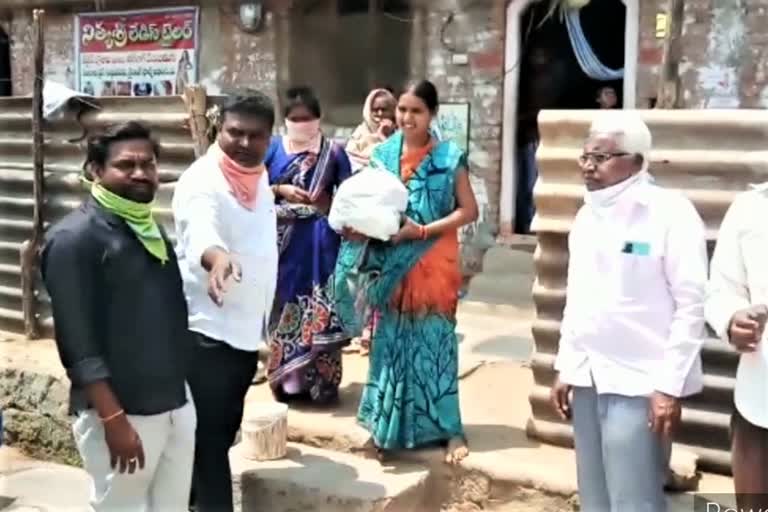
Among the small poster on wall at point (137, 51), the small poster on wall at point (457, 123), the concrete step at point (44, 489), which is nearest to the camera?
the concrete step at point (44, 489)

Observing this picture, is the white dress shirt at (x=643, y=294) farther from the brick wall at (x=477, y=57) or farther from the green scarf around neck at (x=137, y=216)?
the brick wall at (x=477, y=57)

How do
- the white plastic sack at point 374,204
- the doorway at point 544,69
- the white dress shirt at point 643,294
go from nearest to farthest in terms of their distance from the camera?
1. the white dress shirt at point 643,294
2. the white plastic sack at point 374,204
3. the doorway at point 544,69

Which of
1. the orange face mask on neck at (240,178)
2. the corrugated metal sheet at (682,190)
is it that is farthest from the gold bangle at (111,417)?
the corrugated metal sheet at (682,190)

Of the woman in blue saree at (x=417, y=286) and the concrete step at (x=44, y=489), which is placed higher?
the woman in blue saree at (x=417, y=286)

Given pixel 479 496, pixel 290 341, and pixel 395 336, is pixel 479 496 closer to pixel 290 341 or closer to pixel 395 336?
pixel 395 336

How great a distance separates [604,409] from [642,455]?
0.18 metres

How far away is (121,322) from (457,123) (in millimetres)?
6475

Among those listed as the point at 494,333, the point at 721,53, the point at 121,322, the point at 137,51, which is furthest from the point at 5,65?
the point at 121,322

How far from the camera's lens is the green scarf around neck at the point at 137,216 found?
109 inches

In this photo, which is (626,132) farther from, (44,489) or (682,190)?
(44,489)

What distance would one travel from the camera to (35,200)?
241 inches

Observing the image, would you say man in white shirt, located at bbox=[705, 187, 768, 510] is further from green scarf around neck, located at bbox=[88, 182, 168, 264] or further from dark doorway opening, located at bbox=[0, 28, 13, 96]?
dark doorway opening, located at bbox=[0, 28, 13, 96]

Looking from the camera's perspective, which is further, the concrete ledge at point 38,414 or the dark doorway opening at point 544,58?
the dark doorway opening at point 544,58

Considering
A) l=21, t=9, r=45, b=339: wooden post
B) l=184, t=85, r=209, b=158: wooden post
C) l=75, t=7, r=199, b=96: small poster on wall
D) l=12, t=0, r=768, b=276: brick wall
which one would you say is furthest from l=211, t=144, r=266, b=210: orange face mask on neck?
l=75, t=7, r=199, b=96: small poster on wall
